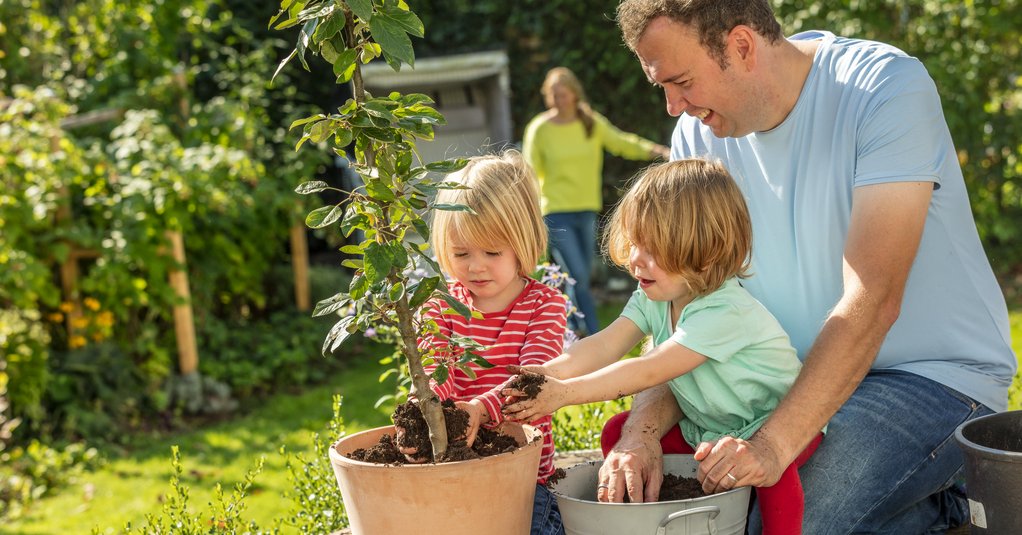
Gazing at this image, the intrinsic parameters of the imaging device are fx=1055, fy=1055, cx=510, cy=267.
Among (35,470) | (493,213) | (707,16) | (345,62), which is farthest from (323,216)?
(35,470)

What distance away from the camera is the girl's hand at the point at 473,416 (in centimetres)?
175

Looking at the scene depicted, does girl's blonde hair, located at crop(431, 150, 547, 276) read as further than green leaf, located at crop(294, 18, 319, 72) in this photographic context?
Yes

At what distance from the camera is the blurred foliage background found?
4809 mm

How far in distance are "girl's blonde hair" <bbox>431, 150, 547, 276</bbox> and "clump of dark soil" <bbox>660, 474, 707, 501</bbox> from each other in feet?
1.91

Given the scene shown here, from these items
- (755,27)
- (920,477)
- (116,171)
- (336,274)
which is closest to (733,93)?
(755,27)

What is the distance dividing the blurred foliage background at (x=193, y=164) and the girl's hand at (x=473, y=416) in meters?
3.06

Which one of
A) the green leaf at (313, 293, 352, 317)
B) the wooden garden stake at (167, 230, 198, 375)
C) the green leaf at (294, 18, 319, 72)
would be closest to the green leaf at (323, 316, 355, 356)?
the green leaf at (313, 293, 352, 317)

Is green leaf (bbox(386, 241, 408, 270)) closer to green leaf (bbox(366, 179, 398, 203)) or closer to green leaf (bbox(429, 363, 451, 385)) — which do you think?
green leaf (bbox(366, 179, 398, 203))

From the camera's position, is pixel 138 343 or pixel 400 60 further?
pixel 138 343

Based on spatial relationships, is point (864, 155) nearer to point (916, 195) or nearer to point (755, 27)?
point (916, 195)

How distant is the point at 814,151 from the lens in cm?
220

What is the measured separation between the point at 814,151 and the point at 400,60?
1032 millimetres

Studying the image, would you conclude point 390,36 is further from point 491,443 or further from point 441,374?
point 491,443

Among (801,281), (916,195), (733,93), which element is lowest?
(801,281)
